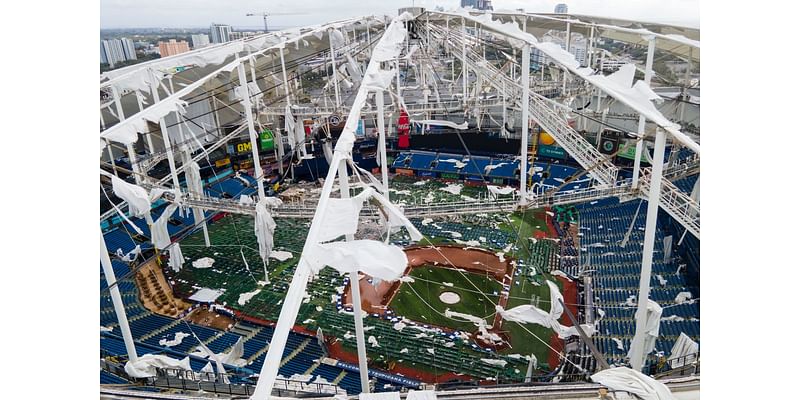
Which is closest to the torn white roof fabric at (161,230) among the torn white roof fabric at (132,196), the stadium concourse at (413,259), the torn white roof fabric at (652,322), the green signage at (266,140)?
the stadium concourse at (413,259)

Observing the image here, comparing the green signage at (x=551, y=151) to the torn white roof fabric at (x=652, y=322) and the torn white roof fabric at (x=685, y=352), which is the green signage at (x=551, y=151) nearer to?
the torn white roof fabric at (x=685, y=352)

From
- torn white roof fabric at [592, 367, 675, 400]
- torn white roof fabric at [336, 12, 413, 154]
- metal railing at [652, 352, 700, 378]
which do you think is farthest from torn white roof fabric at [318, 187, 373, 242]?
metal railing at [652, 352, 700, 378]

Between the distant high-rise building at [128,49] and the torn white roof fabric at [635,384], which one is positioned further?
the distant high-rise building at [128,49]

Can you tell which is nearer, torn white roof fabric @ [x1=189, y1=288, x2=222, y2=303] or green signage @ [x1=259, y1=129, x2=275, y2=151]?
torn white roof fabric @ [x1=189, y1=288, x2=222, y2=303]

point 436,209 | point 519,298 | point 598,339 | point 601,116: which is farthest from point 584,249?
point 601,116

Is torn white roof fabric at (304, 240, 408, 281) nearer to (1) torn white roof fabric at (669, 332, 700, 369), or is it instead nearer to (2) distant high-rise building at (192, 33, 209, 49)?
(1) torn white roof fabric at (669, 332, 700, 369)

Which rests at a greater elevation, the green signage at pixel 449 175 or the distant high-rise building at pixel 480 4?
the distant high-rise building at pixel 480 4
